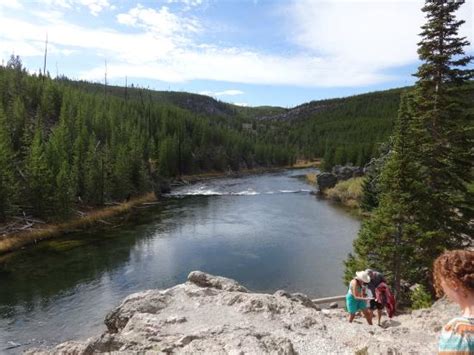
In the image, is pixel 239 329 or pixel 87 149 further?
pixel 87 149

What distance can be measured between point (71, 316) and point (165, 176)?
231 ft

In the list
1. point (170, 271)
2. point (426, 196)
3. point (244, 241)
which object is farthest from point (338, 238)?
point (426, 196)

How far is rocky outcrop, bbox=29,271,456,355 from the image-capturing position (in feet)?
36.2

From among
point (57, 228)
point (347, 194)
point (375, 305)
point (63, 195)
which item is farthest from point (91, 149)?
point (375, 305)

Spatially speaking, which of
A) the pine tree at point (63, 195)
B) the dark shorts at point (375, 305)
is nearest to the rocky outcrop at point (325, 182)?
the pine tree at point (63, 195)

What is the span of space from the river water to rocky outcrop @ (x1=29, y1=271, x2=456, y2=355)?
10.7 meters

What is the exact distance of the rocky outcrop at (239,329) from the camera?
1105 centimetres

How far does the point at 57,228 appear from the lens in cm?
4859

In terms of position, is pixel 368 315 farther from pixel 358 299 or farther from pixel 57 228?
pixel 57 228

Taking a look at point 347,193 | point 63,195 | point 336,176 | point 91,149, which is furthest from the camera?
point 336,176

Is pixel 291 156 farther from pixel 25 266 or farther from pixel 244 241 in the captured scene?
pixel 25 266

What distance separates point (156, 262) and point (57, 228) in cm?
1679

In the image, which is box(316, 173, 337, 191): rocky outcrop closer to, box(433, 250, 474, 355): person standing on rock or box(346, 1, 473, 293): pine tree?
box(346, 1, 473, 293): pine tree

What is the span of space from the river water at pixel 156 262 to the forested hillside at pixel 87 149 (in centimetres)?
701
